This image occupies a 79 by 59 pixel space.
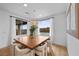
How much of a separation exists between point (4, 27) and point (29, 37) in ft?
1.67

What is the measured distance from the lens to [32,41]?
2189 mm

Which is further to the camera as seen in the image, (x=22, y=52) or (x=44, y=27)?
(x=44, y=27)

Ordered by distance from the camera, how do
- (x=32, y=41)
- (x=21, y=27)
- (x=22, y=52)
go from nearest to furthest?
(x=22, y=52) → (x=21, y=27) → (x=32, y=41)

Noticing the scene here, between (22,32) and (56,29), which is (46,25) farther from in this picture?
(22,32)

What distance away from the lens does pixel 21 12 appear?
194 cm

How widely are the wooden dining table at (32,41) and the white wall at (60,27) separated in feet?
0.70

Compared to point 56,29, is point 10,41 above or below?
below

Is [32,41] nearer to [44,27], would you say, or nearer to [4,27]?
[44,27]

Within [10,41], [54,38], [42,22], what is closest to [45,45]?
[54,38]

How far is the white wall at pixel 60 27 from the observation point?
196 cm

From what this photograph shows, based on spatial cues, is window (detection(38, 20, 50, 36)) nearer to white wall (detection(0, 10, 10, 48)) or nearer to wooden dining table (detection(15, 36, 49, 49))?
wooden dining table (detection(15, 36, 49, 49))

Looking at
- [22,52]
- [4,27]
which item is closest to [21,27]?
[4,27]

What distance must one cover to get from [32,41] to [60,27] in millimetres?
649

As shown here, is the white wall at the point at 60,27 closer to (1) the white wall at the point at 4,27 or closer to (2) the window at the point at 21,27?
(2) the window at the point at 21,27
